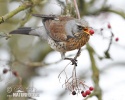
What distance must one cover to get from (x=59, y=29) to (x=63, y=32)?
72 millimetres

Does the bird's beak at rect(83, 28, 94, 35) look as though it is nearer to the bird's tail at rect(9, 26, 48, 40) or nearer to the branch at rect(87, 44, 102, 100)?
the bird's tail at rect(9, 26, 48, 40)

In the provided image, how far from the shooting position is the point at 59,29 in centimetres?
338

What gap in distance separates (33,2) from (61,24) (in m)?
0.37

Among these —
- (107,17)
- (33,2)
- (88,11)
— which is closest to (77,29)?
(33,2)

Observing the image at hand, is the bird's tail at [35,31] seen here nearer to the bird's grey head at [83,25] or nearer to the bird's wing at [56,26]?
the bird's wing at [56,26]

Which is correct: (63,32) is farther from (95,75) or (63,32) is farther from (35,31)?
(95,75)

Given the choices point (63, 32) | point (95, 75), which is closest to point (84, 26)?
point (63, 32)

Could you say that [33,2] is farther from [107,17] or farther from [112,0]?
[112,0]

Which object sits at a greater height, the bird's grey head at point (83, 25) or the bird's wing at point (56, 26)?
the bird's wing at point (56, 26)

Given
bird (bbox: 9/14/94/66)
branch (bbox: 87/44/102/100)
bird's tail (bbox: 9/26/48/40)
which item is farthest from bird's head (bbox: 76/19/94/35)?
branch (bbox: 87/44/102/100)

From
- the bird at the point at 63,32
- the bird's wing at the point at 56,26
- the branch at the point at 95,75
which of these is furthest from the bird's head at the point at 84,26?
the branch at the point at 95,75

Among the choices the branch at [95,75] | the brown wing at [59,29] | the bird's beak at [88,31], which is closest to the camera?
the bird's beak at [88,31]

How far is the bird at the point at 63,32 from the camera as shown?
3051 millimetres

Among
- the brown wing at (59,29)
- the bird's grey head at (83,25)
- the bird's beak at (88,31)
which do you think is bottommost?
the bird's beak at (88,31)
